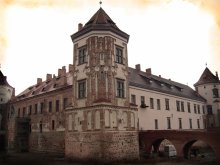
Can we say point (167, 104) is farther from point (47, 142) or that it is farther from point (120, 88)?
point (47, 142)

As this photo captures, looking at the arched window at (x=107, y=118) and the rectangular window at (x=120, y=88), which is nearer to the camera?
the arched window at (x=107, y=118)

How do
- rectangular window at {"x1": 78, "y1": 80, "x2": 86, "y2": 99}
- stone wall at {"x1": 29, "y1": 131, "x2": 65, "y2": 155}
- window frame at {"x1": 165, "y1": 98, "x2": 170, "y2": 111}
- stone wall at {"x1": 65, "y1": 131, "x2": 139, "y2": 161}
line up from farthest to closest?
window frame at {"x1": 165, "y1": 98, "x2": 170, "y2": 111}
stone wall at {"x1": 29, "y1": 131, "x2": 65, "y2": 155}
rectangular window at {"x1": 78, "y1": 80, "x2": 86, "y2": 99}
stone wall at {"x1": 65, "y1": 131, "x2": 139, "y2": 161}

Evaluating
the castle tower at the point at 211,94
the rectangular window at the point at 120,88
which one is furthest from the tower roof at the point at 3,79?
the castle tower at the point at 211,94

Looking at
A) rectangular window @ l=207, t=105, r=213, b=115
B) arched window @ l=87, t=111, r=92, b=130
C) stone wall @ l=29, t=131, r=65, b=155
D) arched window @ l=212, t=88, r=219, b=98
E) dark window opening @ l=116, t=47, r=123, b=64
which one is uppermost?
dark window opening @ l=116, t=47, r=123, b=64

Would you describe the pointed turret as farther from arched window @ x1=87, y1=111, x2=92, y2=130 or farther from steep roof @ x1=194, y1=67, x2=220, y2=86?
steep roof @ x1=194, y1=67, x2=220, y2=86

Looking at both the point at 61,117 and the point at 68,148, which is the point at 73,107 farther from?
the point at 61,117

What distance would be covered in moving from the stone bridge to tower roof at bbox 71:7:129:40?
1187 centimetres

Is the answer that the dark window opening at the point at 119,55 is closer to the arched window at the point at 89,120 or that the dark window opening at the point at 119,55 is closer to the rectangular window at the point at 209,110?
the arched window at the point at 89,120

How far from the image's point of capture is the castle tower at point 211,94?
51.0 meters

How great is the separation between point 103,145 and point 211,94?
37.1m

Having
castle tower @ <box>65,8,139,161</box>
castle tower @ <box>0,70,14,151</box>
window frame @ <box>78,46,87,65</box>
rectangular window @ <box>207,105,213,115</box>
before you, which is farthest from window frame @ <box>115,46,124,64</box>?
castle tower @ <box>0,70,14,151</box>

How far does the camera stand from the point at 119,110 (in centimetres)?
2517

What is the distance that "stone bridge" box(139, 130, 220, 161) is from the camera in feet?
79.3

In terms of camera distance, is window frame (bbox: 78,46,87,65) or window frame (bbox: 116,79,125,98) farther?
window frame (bbox: 78,46,87,65)
